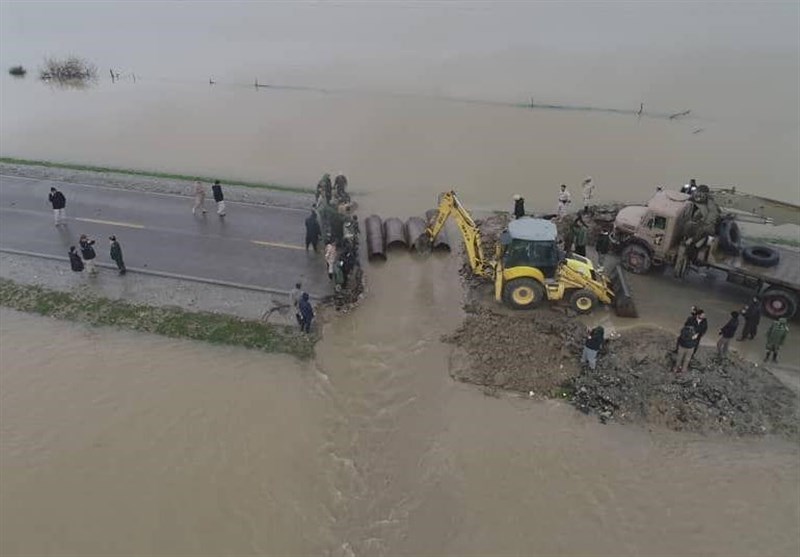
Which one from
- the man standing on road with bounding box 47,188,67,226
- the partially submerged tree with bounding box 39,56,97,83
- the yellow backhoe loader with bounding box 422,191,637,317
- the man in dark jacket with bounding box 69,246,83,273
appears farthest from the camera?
the partially submerged tree with bounding box 39,56,97,83

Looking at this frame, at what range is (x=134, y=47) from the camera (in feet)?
137

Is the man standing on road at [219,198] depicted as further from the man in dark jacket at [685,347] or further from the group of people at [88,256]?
the man in dark jacket at [685,347]

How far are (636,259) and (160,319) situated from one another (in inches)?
496

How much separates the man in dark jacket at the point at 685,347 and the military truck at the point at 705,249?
139 inches

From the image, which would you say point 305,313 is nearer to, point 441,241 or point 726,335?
point 441,241

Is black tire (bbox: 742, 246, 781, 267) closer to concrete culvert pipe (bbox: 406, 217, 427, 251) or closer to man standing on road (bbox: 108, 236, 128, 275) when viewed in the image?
concrete culvert pipe (bbox: 406, 217, 427, 251)

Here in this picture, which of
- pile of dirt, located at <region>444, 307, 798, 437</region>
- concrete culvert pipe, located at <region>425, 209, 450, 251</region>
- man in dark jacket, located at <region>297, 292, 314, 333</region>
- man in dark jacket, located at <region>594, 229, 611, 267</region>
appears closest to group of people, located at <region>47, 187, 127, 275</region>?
man in dark jacket, located at <region>297, 292, 314, 333</region>

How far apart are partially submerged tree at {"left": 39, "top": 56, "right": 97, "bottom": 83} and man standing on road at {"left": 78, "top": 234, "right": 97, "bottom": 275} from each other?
895 inches

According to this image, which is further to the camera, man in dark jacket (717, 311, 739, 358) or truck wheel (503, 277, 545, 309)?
truck wheel (503, 277, 545, 309)

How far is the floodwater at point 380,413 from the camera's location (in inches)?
443

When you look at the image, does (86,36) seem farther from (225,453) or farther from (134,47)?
(225,453)

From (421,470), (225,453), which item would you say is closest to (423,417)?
(421,470)

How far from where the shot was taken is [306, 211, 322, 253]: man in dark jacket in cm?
1765

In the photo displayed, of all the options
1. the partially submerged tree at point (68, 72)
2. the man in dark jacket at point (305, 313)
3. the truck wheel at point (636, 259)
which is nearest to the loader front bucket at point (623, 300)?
the truck wheel at point (636, 259)
